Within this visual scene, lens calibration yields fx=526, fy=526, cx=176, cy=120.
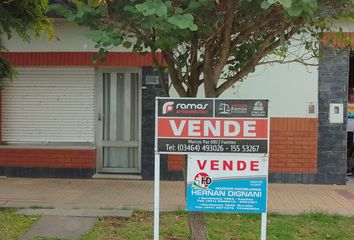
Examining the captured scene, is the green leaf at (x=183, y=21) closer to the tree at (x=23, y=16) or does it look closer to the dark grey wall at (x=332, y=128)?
the tree at (x=23, y=16)

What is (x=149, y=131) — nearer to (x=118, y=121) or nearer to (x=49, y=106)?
(x=118, y=121)

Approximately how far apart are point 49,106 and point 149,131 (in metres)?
2.04

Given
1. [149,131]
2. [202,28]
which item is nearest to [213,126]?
[202,28]

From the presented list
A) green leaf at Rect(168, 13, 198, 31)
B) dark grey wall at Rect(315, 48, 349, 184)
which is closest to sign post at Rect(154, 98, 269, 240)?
green leaf at Rect(168, 13, 198, 31)

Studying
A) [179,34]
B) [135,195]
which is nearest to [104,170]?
[135,195]

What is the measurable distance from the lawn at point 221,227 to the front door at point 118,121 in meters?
3.10

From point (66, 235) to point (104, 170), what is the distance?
4129mm

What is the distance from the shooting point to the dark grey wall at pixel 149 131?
10016 mm

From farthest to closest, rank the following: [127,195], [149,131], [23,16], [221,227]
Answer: [149,131], [127,195], [221,227], [23,16]

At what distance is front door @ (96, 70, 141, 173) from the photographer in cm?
1033

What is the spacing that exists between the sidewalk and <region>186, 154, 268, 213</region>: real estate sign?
299 cm

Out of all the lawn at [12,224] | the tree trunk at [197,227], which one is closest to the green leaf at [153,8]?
the tree trunk at [197,227]

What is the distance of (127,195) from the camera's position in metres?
8.70

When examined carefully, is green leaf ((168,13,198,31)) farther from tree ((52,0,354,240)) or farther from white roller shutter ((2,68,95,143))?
white roller shutter ((2,68,95,143))
